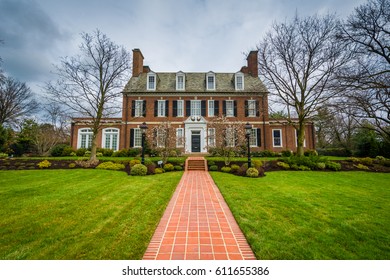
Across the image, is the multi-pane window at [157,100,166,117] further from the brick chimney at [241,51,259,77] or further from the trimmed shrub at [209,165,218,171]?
the brick chimney at [241,51,259,77]

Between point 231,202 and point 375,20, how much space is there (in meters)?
8.81

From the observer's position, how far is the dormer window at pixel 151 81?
20438 mm

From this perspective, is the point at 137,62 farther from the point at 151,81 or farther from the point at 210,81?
the point at 210,81

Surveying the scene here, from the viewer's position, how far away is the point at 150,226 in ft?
11.9

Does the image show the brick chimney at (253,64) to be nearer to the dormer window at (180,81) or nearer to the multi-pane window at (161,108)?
the dormer window at (180,81)

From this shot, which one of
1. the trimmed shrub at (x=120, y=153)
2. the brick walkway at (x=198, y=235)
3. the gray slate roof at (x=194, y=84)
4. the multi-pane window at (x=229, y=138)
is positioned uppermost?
the gray slate roof at (x=194, y=84)

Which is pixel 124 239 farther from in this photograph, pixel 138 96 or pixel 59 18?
pixel 138 96

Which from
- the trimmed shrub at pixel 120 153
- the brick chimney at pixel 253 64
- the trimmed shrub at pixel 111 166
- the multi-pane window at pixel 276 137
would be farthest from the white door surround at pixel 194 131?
the brick chimney at pixel 253 64

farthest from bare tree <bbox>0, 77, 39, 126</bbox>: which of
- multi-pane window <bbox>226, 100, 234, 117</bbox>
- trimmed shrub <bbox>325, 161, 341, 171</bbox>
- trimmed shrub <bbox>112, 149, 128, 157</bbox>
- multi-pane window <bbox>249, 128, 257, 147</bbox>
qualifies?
trimmed shrub <bbox>325, 161, 341, 171</bbox>

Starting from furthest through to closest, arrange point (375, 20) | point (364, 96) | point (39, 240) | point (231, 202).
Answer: point (364, 96), point (375, 20), point (231, 202), point (39, 240)

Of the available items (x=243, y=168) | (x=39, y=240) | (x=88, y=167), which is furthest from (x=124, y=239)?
(x=88, y=167)

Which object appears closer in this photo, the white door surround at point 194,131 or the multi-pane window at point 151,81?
the white door surround at point 194,131

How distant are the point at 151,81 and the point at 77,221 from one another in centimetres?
1905

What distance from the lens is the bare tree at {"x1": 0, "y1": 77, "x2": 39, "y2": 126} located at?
21.7m
